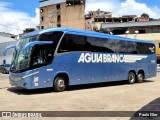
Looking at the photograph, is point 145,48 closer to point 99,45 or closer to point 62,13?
Result: point 99,45

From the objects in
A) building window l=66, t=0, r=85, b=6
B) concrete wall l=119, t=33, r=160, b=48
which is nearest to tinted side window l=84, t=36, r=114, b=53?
concrete wall l=119, t=33, r=160, b=48

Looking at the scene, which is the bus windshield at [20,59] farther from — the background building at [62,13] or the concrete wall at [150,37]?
the background building at [62,13]

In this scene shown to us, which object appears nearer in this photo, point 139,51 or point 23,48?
point 23,48

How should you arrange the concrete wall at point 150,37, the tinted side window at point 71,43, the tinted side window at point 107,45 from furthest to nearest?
the concrete wall at point 150,37, the tinted side window at point 107,45, the tinted side window at point 71,43

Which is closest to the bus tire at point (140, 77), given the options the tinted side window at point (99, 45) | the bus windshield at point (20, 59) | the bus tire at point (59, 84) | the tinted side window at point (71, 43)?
the tinted side window at point (99, 45)

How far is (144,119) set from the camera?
967cm

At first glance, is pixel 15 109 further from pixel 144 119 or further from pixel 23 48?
pixel 23 48

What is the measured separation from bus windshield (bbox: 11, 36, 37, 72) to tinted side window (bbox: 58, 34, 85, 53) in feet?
5.09

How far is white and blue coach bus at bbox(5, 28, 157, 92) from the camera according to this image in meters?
16.1

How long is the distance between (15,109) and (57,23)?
76483 mm

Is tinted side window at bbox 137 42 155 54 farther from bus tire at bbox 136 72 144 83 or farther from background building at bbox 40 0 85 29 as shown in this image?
background building at bbox 40 0 85 29

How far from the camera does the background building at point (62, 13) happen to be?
79.8 meters

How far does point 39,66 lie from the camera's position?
1619 centimetres

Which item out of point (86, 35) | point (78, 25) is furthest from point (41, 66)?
point (78, 25)
